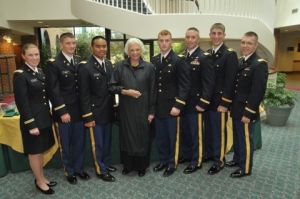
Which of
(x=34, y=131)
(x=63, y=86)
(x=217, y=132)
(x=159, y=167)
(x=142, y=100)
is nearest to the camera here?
(x=34, y=131)

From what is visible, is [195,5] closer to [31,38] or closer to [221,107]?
[221,107]

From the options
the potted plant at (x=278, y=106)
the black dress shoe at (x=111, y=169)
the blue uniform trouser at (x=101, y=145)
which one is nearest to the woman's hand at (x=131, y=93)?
the blue uniform trouser at (x=101, y=145)

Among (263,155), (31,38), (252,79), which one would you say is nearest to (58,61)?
(252,79)

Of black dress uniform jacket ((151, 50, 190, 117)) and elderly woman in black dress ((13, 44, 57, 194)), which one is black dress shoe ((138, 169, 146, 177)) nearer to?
black dress uniform jacket ((151, 50, 190, 117))

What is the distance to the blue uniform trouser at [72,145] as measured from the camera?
2559mm

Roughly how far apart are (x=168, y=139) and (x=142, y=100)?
59 cm

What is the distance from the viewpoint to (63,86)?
2453mm

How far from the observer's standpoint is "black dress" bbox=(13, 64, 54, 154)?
2.19 metres

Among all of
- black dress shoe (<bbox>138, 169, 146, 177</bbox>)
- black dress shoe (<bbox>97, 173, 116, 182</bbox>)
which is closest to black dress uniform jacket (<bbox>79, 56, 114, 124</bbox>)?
black dress shoe (<bbox>97, 173, 116, 182</bbox>)

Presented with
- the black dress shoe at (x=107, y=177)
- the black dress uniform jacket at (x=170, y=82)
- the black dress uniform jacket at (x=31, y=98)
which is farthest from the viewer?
the black dress shoe at (x=107, y=177)

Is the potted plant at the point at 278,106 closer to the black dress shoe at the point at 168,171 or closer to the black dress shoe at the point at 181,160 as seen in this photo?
the black dress shoe at the point at 181,160

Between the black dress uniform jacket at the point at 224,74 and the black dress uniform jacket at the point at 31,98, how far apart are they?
5.38 ft

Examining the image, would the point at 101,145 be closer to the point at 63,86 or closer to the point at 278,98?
the point at 63,86

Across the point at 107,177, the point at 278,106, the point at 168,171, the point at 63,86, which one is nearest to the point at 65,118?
the point at 63,86
